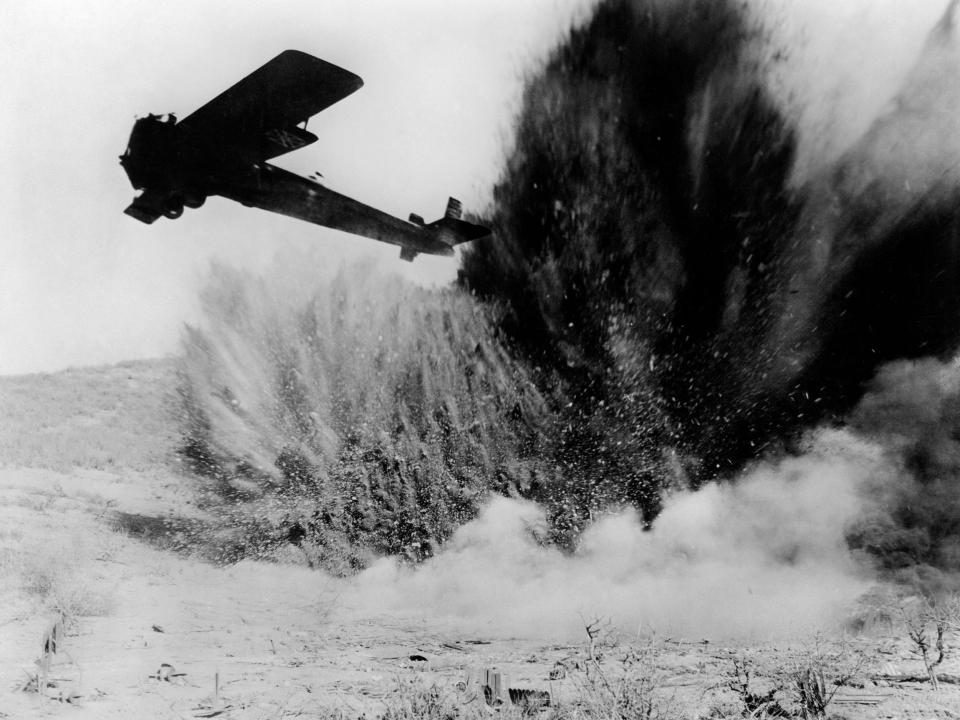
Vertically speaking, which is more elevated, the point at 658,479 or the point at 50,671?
the point at 658,479

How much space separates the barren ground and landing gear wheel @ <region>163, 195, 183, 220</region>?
15.9 feet

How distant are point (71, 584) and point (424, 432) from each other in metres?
7.10

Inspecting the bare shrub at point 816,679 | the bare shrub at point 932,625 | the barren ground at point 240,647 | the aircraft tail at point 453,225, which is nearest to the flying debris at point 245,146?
the aircraft tail at point 453,225

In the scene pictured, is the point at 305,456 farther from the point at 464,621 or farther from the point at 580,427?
the point at 580,427

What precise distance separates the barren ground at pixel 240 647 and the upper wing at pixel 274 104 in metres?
5.56

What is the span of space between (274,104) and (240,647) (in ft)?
22.3

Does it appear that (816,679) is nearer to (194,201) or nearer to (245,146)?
(245,146)

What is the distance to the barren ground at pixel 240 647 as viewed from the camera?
17.9 feet

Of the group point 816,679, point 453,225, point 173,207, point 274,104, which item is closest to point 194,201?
point 173,207

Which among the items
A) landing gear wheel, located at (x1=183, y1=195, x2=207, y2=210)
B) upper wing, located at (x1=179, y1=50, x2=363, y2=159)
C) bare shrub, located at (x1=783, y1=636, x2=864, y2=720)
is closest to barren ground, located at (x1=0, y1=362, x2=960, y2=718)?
bare shrub, located at (x1=783, y1=636, x2=864, y2=720)

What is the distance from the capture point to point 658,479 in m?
12.4

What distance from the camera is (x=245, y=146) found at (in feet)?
17.5

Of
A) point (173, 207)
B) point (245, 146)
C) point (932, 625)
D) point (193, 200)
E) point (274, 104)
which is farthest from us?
point (932, 625)

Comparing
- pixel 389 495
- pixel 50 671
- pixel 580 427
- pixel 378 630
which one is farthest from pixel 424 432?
pixel 50 671
